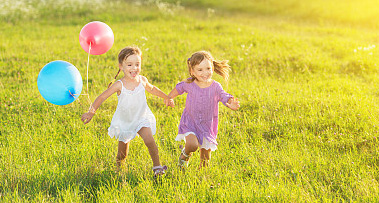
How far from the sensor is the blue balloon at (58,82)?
3746mm

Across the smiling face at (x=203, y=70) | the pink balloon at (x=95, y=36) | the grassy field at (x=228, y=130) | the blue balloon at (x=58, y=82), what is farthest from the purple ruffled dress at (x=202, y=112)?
the blue balloon at (x=58, y=82)

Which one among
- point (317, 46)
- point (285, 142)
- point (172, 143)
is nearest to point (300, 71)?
point (317, 46)

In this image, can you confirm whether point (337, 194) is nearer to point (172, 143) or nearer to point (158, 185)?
point (158, 185)

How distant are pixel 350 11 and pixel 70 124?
52.2 feet

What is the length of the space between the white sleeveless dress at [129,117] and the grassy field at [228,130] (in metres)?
0.45

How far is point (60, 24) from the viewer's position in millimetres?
14734

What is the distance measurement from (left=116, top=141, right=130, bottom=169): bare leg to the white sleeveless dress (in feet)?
0.63

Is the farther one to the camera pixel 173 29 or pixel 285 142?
pixel 173 29

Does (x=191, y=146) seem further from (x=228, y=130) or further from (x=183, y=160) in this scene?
(x=228, y=130)

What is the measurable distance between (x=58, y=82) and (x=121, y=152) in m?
1.10

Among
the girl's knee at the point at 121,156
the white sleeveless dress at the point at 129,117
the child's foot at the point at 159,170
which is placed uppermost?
the white sleeveless dress at the point at 129,117

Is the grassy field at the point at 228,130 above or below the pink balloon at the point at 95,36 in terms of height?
below

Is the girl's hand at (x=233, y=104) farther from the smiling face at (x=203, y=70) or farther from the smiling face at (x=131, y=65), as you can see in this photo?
the smiling face at (x=131, y=65)

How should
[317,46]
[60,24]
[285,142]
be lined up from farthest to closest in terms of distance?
[60,24] → [317,46] → [285,142]
